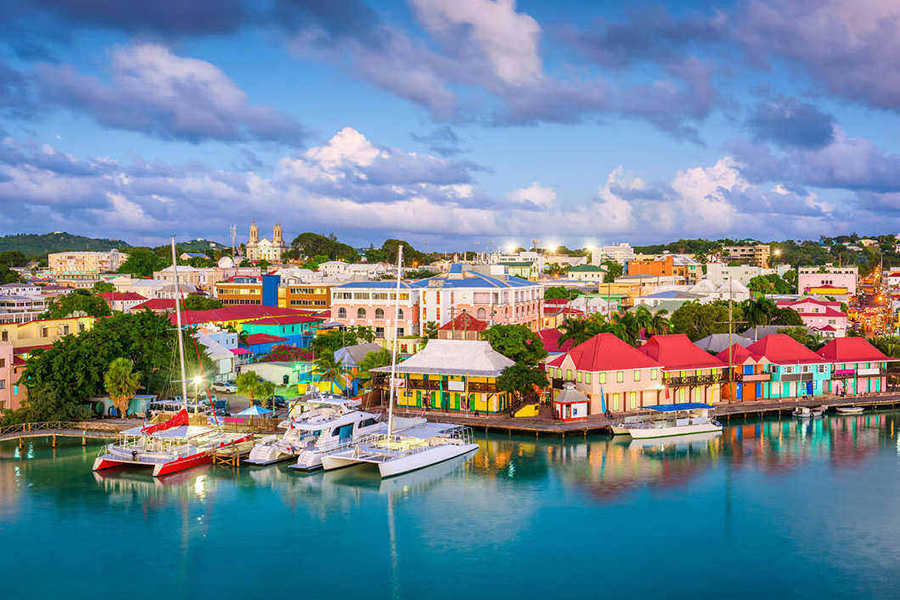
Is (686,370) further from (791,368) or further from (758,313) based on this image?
(758,313)

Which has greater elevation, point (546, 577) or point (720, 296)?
point (720, 296)

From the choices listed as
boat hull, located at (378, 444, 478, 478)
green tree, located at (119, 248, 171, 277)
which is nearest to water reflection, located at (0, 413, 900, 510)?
boat hull, located at (378, 444, 478, 478)

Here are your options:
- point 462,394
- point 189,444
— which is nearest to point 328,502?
point 189,444

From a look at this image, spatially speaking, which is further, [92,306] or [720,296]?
[720,296]

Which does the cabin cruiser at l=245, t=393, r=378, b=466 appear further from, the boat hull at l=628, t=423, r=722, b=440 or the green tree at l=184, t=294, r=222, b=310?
the green tree at l=184, t=294, r=222, b=310

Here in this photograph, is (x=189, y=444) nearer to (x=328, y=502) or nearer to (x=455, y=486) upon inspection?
(x=328, y=502)

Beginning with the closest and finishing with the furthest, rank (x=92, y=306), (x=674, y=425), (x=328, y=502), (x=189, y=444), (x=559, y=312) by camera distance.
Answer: (x=328, y=502), (x=189, y=444), (x=674, y=425), (x=92, y=306), (x=559, y=312)
